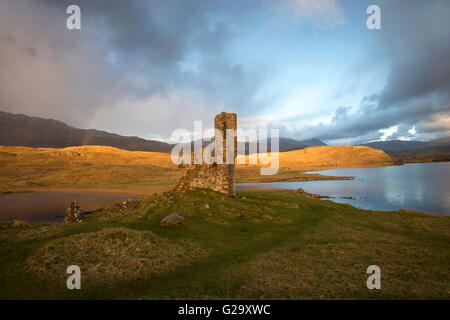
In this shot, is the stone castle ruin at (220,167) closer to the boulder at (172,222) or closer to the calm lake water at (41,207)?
the boulder at (172,222)

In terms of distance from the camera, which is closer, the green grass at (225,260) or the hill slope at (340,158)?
the green grass at (225,260)

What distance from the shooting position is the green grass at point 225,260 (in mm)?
6434

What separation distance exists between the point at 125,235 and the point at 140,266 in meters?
2.65

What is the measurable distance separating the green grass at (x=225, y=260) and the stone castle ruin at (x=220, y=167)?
5118 mm

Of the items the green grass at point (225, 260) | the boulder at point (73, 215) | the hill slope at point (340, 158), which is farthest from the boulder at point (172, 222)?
the hill slope at point (340, 158)

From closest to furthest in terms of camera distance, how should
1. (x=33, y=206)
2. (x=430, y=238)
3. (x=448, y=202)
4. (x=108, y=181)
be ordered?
(x=430, y=238)
(x=33, y=206)
(x=448, y=202)
(x=108, y=181)

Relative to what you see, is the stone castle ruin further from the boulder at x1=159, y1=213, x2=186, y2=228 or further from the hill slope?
the hill slope

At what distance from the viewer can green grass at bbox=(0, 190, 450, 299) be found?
21.1 ft

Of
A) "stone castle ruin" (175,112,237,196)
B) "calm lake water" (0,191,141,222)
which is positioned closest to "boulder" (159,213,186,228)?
"stone castle ruin" (175,112,237,196)

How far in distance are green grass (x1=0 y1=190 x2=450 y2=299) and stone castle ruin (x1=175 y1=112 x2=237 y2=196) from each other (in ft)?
16.8

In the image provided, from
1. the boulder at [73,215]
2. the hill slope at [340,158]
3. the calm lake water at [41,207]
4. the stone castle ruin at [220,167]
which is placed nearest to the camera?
the boulder at [73,215]
